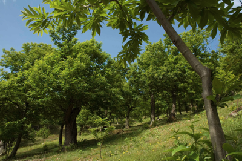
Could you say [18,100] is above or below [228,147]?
above

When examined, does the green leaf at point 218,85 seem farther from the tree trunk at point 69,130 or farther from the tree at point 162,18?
the tree trunk at point 69,130

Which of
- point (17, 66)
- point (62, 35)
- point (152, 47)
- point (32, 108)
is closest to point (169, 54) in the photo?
point (152, 47)

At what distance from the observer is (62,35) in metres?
19.0

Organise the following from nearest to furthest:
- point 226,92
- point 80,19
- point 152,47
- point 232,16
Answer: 1. point 226,92
2. point 232,16
3. point 80,19
4. point 152,47

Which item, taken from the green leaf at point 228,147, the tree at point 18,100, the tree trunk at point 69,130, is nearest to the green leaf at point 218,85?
the green leaf at point 228,147

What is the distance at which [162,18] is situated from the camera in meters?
1.82

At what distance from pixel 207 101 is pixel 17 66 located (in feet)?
85.7

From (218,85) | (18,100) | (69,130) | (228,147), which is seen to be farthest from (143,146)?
(18,100)

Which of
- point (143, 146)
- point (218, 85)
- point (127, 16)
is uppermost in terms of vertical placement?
point (127, 16)

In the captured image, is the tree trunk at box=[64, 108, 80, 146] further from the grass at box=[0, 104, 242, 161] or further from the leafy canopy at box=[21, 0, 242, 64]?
the leafy canopy at box=[21, 0, 242, 64]

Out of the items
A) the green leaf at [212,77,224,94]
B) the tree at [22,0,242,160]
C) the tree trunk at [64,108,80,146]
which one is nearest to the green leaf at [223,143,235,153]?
the tree at [22,0,242,160]

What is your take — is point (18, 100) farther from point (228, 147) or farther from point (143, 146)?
point (228, 147)

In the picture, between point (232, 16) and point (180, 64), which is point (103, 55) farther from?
point (232, 16)

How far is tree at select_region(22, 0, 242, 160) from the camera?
1.46 m
